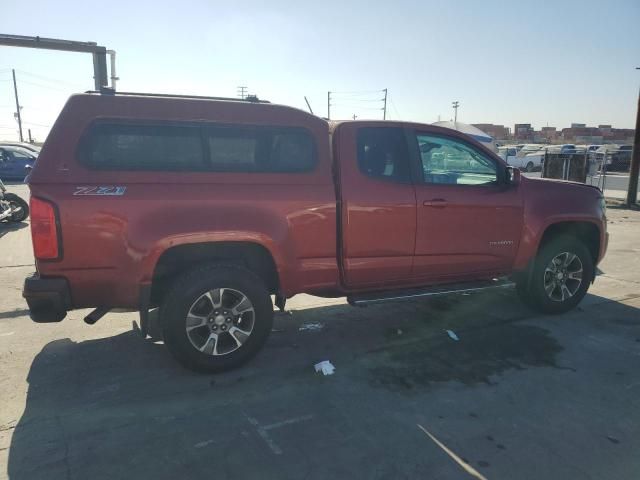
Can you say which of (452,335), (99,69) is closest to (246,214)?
(452,335)

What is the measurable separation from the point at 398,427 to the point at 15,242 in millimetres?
8148

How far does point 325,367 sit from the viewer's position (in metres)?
3.79

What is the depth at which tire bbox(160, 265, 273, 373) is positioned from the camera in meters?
3.54

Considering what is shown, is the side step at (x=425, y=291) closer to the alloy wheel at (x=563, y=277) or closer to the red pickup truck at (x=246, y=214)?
the red pickup truck at (x=246, y=214)

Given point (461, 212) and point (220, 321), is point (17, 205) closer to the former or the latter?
point (220, 321)

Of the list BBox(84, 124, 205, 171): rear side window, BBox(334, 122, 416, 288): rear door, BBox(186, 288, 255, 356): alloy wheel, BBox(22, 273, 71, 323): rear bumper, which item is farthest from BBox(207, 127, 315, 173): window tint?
BBox(22, 273, 71, 323): rear bumper

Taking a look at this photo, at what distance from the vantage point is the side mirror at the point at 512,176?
4684mm

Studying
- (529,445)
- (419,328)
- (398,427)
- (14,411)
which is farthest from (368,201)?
(14,411)

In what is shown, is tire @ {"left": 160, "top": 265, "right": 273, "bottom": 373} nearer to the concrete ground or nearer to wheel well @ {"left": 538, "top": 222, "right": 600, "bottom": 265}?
the concrete ground

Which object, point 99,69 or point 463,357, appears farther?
point 99,69

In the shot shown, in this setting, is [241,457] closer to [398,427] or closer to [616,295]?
[398,427]

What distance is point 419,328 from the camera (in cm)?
477

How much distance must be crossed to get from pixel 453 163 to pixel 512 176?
60cm

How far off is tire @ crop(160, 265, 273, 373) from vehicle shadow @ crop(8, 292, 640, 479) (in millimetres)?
176
